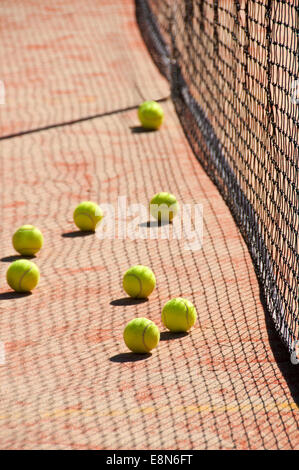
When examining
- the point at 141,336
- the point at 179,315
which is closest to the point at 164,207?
the point at 179,315

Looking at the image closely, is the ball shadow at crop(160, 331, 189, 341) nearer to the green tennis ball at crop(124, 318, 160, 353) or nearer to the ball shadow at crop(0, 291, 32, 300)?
the green tennis ball at crop(124, 318, 160, 353)

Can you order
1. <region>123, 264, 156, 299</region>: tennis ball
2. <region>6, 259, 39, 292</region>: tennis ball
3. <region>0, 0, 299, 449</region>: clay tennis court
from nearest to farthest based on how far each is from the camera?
<region>0, 0, 299, 449</region>: clay tennis court
<region>123, 264, 156, 299</region>: tennis ball
<region>6, 259, 39, 292</region>: tennis ball

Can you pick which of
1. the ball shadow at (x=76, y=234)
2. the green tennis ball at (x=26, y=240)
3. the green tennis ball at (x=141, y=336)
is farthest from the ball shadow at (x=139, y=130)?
the green tennis ball at (x=141, y=336)

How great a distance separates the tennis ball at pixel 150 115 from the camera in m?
10.8

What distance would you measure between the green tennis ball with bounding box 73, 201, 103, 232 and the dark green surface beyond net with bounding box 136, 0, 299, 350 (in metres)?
1.36

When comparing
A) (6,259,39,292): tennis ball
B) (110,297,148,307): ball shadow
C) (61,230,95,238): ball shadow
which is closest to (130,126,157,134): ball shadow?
(61,230,95,238): ball shadow

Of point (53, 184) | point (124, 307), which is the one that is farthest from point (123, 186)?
point (124, 307)

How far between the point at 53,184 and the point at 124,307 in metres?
3.29

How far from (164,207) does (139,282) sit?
190 cm

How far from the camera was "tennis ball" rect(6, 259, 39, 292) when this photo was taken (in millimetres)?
6465

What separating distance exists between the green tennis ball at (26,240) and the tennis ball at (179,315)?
73.5 inches
